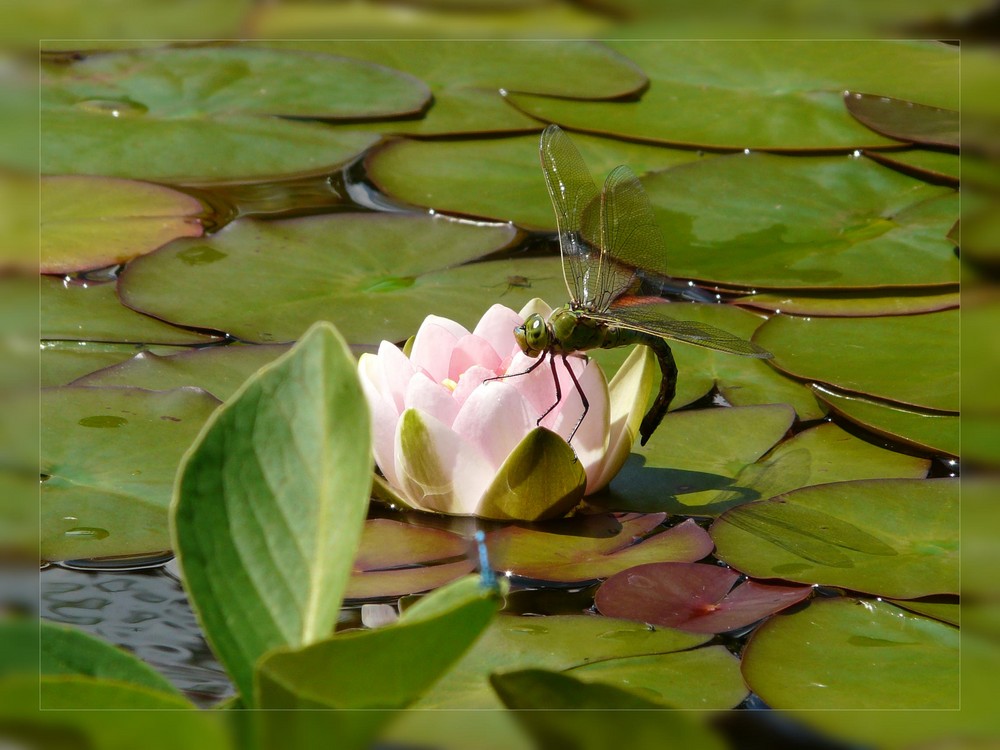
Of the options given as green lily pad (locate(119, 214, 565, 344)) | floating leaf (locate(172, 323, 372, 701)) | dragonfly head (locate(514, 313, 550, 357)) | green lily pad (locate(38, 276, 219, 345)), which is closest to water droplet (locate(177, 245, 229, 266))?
green lily pad (locate(119, 214, 565, 344))

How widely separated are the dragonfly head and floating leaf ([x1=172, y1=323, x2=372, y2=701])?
52cm

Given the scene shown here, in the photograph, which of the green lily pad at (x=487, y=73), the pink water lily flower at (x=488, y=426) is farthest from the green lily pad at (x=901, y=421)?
the green lily pad at (x=487, y=73)

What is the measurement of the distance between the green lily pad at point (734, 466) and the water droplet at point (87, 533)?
0.51 metres

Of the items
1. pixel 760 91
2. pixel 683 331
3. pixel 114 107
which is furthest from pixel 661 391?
pixel 114 107

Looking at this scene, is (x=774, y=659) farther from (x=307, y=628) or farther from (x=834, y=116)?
(x=834, y=116)

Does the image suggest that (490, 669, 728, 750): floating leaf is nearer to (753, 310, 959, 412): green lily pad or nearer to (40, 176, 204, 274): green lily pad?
(753, 310, 959, 412): green lily pad

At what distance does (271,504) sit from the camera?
0.55m

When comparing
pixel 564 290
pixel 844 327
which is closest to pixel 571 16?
pixel 564 290

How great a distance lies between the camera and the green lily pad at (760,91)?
6.23ft

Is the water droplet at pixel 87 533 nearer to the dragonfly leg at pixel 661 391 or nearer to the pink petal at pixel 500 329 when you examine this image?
the pink petal at pixel 500 329

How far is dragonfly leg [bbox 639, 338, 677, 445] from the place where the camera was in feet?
3.75

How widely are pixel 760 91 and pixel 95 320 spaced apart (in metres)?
1.38

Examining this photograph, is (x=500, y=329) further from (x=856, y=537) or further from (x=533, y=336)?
(x=856, y=537)

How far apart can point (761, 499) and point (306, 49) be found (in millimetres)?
1598
